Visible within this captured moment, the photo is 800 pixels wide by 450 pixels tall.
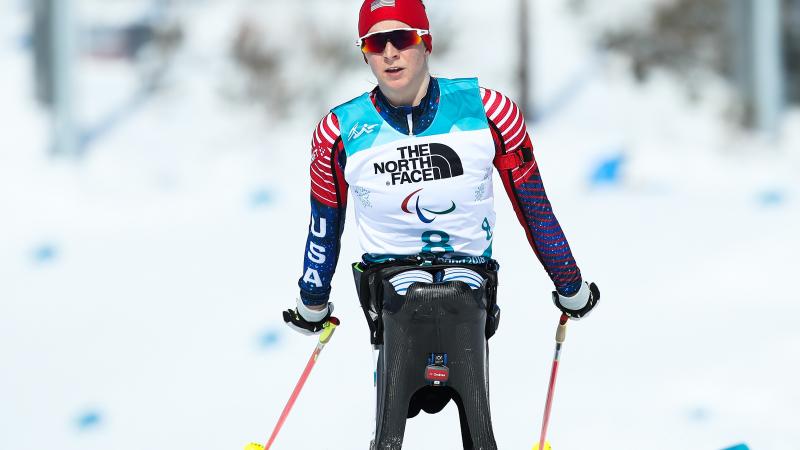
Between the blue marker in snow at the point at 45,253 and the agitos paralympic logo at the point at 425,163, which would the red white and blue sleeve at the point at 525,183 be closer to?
the agitos paralympic logo at the point at 425,163

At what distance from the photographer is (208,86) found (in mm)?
13477

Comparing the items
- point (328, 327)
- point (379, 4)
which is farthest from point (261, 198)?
point (379, 4)

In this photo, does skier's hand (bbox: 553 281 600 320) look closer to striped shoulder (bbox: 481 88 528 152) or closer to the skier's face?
striped shoulder (bbox: 481 88 528 152)

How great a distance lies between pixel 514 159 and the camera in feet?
12.9

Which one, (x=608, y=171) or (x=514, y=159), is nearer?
(x=514, y=159)

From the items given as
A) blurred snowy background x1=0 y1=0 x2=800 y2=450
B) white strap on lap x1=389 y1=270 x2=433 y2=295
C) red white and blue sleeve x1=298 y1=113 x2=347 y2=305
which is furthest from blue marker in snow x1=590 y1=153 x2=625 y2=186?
white strap on lap x1=389 y1=270 x2=433 y2=295

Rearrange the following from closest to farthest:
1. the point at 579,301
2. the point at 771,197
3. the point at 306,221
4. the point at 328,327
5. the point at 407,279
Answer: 1. the point at 407,279
2. the point at 579,301
3. the point at 328,327
4. the point at 306,221
5. the point at 771,197

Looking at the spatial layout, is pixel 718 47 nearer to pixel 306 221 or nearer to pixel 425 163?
pixel 306 221

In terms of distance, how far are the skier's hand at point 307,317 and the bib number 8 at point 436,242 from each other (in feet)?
2.07

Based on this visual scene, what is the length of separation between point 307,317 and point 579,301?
103 centimetres

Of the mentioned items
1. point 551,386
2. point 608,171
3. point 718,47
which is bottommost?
point 551,386

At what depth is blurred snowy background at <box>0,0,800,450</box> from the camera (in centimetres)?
695

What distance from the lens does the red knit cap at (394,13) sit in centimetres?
386

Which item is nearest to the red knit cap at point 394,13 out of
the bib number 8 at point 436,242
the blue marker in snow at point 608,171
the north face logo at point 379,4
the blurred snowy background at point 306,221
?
the north face logo at point 379,4
